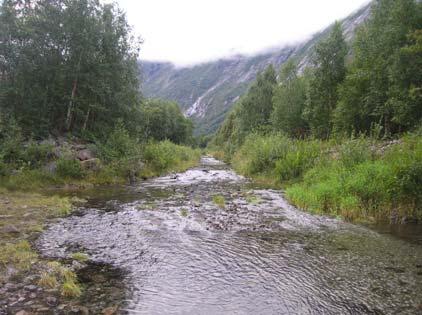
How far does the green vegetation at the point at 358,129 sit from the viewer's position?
16.3 metres

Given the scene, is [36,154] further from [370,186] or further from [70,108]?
[370,186]

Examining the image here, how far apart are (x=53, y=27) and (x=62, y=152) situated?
1242 cm

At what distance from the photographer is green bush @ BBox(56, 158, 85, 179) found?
25.4m

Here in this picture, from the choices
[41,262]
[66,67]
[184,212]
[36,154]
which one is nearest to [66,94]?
[66,67]

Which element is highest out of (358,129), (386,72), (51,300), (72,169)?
(386,72)

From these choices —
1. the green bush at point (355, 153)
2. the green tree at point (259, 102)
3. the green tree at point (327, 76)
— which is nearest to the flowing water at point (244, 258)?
the green bush at point (355, 153)

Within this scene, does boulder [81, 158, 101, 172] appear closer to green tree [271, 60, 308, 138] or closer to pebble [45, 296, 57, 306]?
pebble [45, 296, 57, 306]

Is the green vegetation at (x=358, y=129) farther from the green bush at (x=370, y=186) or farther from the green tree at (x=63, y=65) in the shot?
the green tree at (x=63, y=65)

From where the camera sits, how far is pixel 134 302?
782cm

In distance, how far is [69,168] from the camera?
25.6 meters

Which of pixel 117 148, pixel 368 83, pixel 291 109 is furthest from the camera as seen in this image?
pixel 291 109

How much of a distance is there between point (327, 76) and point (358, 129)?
10.1 metres

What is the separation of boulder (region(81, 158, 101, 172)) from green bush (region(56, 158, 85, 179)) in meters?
0.94

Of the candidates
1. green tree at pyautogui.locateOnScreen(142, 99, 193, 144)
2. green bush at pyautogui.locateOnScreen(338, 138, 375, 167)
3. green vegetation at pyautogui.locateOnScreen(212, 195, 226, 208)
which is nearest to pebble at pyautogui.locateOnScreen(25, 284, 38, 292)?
green vegetation at pyautogui.locateOnScreen(212, 195, 226, 208)
